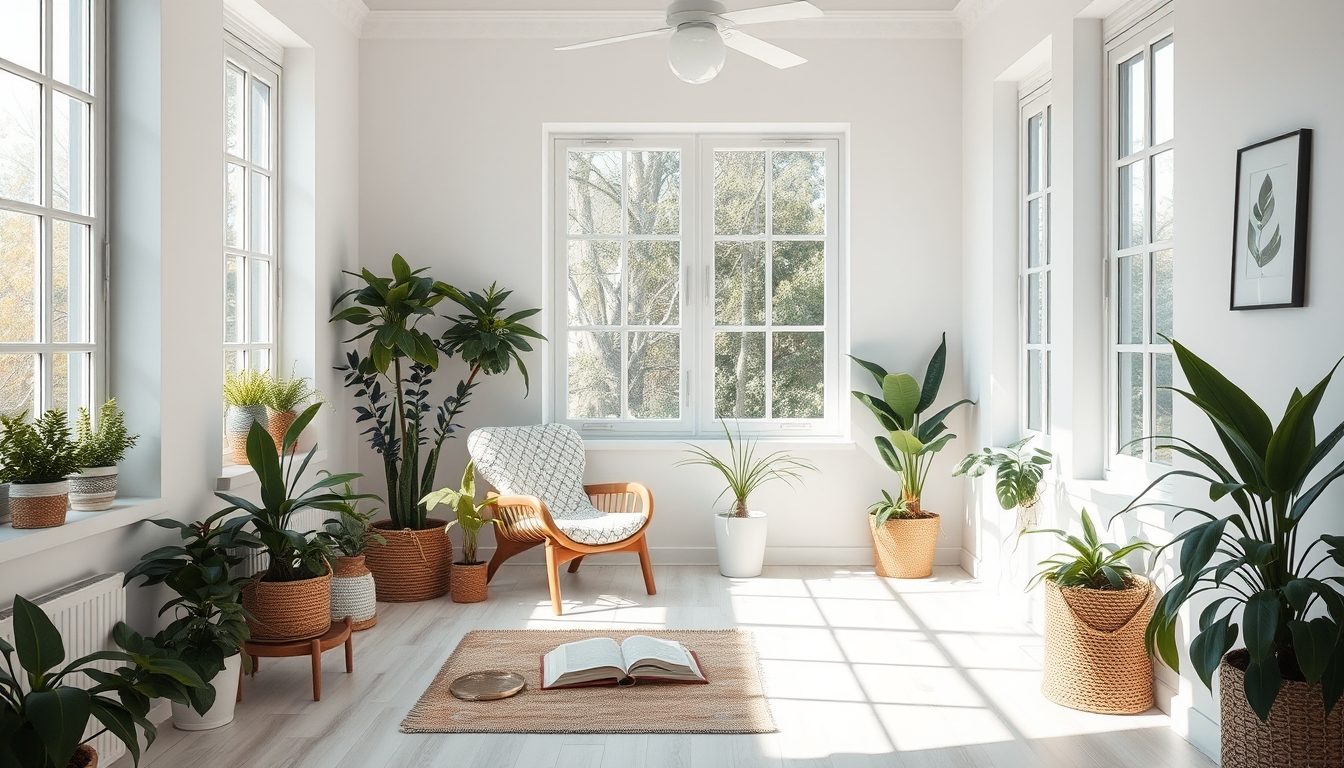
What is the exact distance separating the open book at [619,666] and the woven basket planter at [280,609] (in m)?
0.83

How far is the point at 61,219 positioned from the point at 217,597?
1211 mm

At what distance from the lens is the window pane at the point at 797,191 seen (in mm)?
5383

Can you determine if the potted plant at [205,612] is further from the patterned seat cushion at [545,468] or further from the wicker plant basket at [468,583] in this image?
the patterned seat cushion at [545,468]

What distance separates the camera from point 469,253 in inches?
204

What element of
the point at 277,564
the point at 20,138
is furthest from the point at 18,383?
the point at 277,564

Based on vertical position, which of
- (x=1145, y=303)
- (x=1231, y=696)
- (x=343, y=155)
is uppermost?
(x=343, y=155)

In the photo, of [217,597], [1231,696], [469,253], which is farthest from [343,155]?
[1231,696]

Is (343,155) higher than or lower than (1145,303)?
higher

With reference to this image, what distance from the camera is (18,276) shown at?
8.98 ft

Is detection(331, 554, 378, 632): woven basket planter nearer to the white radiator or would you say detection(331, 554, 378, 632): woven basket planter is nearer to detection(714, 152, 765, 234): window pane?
the white radiator

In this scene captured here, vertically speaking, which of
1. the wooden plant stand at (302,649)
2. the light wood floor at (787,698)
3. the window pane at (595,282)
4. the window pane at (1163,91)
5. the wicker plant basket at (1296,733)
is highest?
the window pane at (1163,91)

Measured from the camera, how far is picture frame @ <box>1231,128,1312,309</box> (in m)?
2.40

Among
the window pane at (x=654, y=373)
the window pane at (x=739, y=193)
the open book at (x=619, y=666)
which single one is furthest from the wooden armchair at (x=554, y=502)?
the window pane at (x=739, y=193)

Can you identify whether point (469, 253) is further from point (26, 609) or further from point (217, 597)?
point (26, 609)
